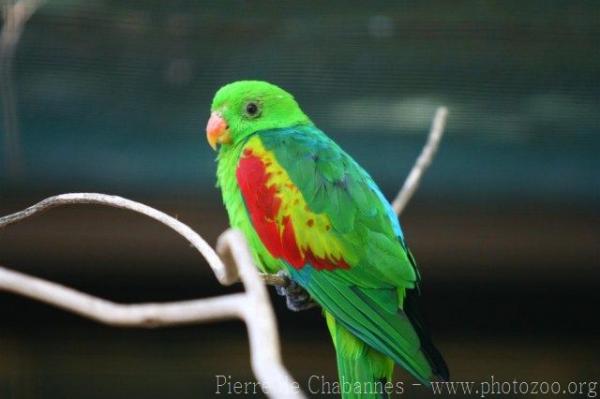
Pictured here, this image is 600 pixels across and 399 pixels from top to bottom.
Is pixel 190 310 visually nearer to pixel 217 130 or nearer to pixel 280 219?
pixel 280 219

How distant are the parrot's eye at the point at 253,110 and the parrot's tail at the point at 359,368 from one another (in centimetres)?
53

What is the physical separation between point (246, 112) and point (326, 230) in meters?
0.36

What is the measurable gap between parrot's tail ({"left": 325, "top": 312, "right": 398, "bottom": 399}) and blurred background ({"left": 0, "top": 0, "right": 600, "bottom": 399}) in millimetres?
1052

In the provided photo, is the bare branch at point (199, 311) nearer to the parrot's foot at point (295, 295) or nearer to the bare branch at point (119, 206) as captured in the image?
the bare branch at point (119, 206)

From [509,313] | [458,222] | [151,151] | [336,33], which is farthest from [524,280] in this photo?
[151,151]

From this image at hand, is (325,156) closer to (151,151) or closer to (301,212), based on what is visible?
(301,212)

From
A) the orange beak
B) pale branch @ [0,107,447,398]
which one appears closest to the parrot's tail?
the orange beak

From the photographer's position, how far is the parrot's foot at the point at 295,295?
177cm

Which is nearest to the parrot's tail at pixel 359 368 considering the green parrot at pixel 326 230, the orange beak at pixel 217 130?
the green parrot at pixel 326 230

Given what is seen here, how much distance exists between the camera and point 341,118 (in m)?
2.58

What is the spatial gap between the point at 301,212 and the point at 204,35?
3.20 feet

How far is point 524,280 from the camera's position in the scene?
2885 mm

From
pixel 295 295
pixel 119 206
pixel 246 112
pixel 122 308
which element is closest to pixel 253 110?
pixel 246 112

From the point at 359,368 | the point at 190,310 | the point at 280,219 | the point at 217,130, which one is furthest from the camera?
the point at 217,130
